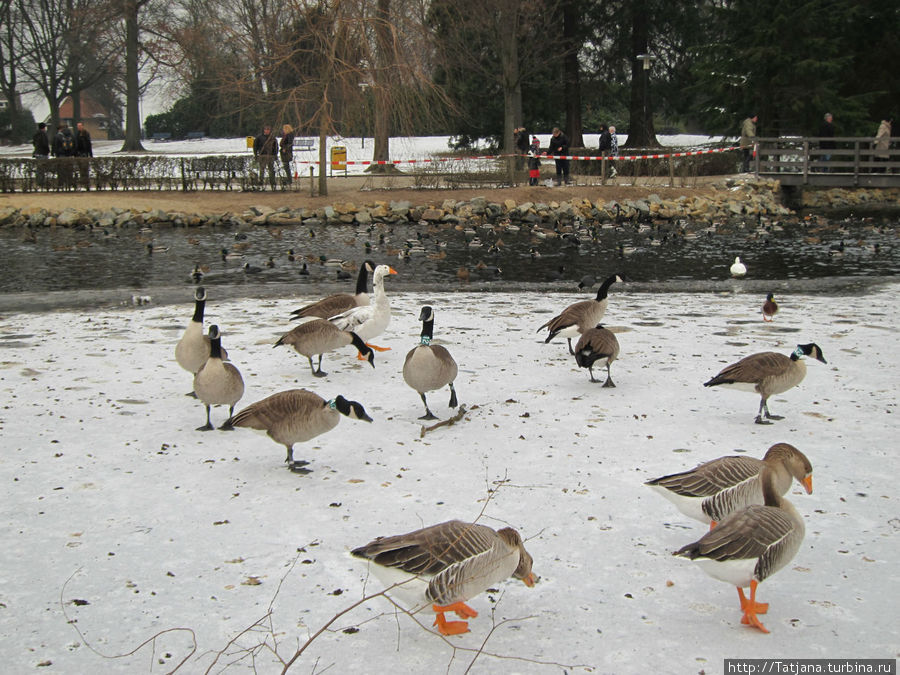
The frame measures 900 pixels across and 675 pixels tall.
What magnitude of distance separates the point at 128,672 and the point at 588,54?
4141 centimetres

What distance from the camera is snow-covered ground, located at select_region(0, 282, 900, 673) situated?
3.88m

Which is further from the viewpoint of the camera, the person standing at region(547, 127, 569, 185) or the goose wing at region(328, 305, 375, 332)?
the person standing at region(547, 127, 569, 185)

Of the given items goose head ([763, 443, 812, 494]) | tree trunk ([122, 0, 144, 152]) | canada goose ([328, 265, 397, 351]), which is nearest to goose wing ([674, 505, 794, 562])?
goose head ([763, 443, 812, 494])

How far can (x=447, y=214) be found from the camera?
27.8 metres

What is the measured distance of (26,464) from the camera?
237 inches

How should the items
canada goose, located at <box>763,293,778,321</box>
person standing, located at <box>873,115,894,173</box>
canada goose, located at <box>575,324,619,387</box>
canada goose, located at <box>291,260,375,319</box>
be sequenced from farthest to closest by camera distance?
person standing, located at <box>873,115,894,173</box> < canada goose, located at <box>763,293,778,321</box> < canada goose, located at <box>291,260,375,319</box> < canada goose, located at <box>575,324,619,387</box>

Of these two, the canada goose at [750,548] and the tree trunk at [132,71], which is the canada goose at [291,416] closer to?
the canada goose at [750,548]

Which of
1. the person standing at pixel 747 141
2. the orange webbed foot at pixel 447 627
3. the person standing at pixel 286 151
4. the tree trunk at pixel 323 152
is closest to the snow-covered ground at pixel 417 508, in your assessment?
the orange webbed foot at pixel 447 627

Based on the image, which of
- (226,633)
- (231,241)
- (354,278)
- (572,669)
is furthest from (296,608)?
(231,241)

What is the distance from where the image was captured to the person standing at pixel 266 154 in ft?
98.7

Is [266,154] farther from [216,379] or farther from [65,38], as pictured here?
[65,38]

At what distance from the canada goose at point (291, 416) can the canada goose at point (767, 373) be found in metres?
3.12

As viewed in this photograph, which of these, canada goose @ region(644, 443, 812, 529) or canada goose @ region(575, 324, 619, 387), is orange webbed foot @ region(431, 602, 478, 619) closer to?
canada goose @ region(644, 443, 812, 529)

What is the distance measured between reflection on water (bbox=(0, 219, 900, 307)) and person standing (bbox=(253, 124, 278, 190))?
542 cm
